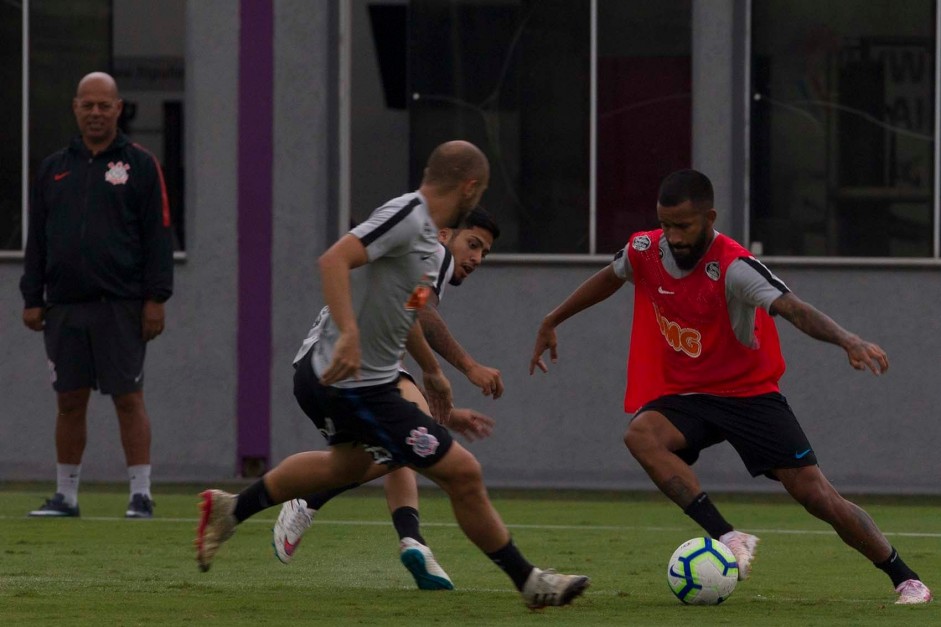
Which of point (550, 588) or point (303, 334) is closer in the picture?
point (550, 588)

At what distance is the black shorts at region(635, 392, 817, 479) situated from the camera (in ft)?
22.6

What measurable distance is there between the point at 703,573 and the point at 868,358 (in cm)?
105

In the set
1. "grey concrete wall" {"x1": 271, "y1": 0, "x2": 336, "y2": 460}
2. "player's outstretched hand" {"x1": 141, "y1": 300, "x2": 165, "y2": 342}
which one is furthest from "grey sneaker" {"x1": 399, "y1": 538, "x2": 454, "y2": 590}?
"grey concrete wall" {"x1": 271, "y1": 0, "x2": 336, "y2": 460}

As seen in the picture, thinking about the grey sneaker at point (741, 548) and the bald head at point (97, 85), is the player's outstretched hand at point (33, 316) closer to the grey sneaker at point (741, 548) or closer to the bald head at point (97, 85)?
the bald head at point (97, 85)

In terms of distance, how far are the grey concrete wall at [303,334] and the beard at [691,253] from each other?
638 centimetres

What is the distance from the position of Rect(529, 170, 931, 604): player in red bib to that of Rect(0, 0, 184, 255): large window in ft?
23.1

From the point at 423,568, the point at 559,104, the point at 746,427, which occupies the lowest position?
the point at 423,568

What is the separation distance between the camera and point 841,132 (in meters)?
13.4

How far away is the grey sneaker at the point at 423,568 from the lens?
6961mm

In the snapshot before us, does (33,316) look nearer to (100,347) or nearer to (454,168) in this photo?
(100,347)

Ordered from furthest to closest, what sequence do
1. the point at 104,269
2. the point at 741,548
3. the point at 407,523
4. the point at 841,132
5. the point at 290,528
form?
1. the point at 841,132
2. the point at 104,269
3. the point at 290,528
4. the point at 407,523
5. the point at 741,548

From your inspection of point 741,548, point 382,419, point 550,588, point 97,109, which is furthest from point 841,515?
point 97,109

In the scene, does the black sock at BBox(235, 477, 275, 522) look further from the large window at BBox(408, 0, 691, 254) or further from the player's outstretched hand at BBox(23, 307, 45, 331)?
the large window at BBox(408, 0, 691, 254)

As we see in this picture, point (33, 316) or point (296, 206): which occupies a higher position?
point (296, 206)
